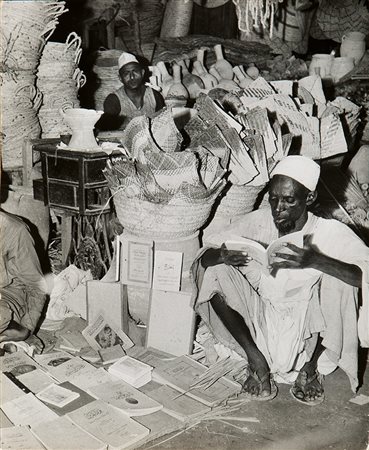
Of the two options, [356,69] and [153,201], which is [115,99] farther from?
[356,69]

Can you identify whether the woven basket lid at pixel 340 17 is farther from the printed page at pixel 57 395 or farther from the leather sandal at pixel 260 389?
the printed page at pixel 57 395

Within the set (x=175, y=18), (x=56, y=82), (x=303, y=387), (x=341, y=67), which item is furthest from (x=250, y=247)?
(x=175, y=18)

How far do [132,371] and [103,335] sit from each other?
0.49 m

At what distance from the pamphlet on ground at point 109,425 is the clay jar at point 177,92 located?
4.21 meters

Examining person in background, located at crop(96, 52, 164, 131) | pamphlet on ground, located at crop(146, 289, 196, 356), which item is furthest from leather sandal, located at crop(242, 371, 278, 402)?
person in background, located at crop(96, 52, 164, 131)

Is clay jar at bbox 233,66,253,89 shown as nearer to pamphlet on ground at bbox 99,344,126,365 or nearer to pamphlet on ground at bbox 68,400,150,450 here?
pamphlet on ground at bbox 99,344,126,365

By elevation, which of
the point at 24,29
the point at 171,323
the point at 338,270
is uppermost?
Answer: the point at 24,29

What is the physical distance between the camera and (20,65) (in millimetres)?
4723

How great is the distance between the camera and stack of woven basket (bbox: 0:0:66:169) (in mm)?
4543

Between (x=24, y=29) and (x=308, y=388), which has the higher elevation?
(x=24, y=29)

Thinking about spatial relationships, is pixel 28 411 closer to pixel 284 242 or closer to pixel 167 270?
pixel 167 270

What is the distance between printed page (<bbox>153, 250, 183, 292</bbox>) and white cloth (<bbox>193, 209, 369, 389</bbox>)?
0.41 metres

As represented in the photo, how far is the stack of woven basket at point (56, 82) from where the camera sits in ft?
16.8

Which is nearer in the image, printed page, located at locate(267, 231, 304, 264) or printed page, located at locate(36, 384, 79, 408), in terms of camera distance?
printed page, located at locate(267, 231, 304, 264)
